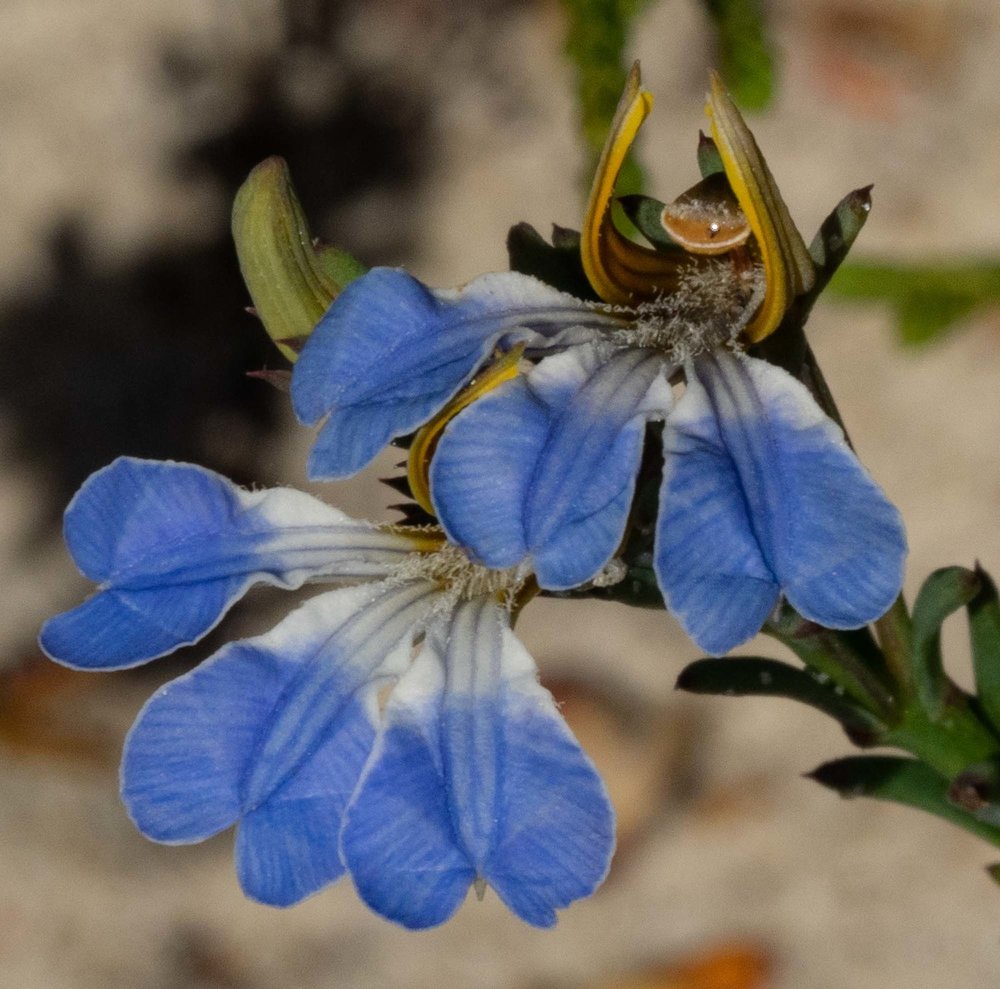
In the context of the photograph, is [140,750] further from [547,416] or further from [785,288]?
[785,288]

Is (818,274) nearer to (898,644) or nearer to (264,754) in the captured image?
(898,644)

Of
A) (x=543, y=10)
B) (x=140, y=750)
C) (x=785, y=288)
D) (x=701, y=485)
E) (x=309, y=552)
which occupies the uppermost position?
(x=543, y=10)

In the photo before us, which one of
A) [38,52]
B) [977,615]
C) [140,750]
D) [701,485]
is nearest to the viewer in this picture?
[701,485]

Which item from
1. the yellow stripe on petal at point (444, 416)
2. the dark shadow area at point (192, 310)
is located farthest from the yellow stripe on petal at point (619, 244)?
the dark shadow area at point (192, 310)

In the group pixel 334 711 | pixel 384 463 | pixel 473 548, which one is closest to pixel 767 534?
pixel 473 548

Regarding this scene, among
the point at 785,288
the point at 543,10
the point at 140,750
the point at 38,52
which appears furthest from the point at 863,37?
the point at 140,750

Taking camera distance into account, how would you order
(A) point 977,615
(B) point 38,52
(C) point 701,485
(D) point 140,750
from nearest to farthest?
(C) point 701,485 → (D) point 140,750 → (A) point 977,615 → (B) point 38,52

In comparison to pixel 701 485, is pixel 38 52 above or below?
above
